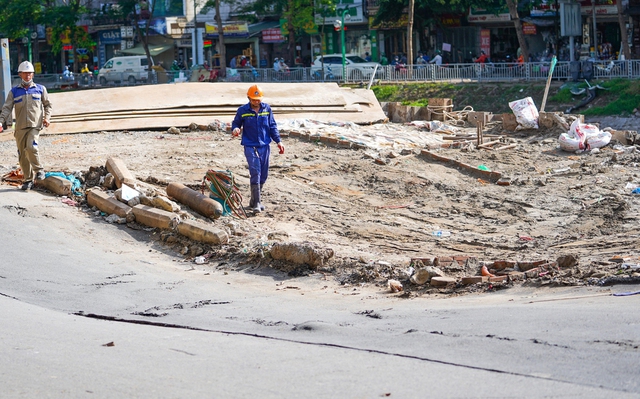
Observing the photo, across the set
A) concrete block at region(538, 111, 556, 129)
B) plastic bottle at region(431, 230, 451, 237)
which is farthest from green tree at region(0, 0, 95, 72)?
plastic bottle at region(431, 230, 451, 237)

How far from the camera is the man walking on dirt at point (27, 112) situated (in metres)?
11.6

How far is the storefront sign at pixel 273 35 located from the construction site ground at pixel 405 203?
109 feet

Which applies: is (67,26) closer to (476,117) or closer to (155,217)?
(476,117)

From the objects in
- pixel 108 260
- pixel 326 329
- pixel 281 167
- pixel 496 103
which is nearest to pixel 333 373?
pixel 326 329

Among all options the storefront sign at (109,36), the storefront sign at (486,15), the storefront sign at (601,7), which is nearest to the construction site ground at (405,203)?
the storefront sign at (601,7)

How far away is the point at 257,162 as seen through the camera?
11.9 meters

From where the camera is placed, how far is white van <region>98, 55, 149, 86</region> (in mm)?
46969

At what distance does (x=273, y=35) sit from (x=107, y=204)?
143ft

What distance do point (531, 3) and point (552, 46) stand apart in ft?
9.88

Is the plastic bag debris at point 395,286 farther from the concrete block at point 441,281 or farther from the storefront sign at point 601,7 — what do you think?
the storefront sign at point 601,7

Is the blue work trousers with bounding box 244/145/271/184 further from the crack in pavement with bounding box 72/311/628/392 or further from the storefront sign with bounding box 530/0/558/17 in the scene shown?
the storefront sign with bounding box 530/0/558/17

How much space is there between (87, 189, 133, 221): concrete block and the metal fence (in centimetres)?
1960

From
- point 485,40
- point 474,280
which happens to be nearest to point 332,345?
point 474,280

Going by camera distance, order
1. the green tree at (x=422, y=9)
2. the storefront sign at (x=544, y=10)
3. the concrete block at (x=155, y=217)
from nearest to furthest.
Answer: the concrete block at (x=155, y=217)
the storefront sign at (x=544, y=10)
the green tree at (x=422, y=9)
